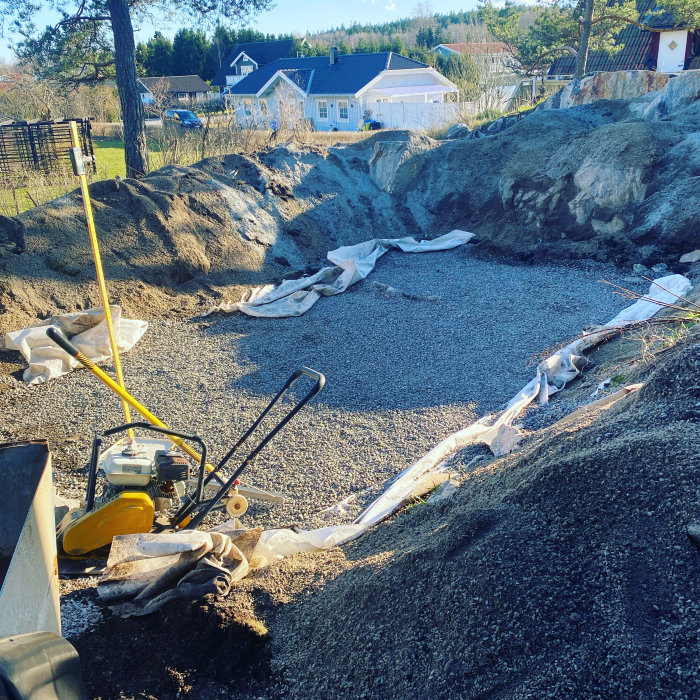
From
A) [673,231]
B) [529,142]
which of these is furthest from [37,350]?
[529,142]

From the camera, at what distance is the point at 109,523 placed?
146 inches

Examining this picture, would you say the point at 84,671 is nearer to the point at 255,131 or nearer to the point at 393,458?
the point at 393,458

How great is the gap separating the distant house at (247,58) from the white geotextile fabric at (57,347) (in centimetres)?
→ 4676

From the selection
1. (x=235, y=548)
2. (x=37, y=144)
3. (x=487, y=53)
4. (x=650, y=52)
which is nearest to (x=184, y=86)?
(x=487, y=53)

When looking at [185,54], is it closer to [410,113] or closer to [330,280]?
[410,113]

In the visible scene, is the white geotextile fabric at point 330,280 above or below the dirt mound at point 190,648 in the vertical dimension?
below

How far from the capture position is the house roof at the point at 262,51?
5384 cm

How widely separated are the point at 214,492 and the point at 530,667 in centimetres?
A: 252

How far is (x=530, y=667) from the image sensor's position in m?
2.33

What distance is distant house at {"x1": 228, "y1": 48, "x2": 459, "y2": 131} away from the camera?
38.0 metres

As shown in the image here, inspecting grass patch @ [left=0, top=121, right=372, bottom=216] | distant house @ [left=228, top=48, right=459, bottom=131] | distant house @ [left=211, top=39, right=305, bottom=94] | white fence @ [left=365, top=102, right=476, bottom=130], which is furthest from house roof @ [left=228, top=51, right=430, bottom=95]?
grass patch @ [left=0, top=121, right=372, bottom=216]

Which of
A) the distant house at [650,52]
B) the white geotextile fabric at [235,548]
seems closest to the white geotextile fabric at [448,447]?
the white geotextile fabric at [235,548]

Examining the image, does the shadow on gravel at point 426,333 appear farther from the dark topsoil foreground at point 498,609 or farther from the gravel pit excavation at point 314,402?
the dark topsoil foreground at point 498,609

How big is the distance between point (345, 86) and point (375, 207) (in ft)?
86.3
